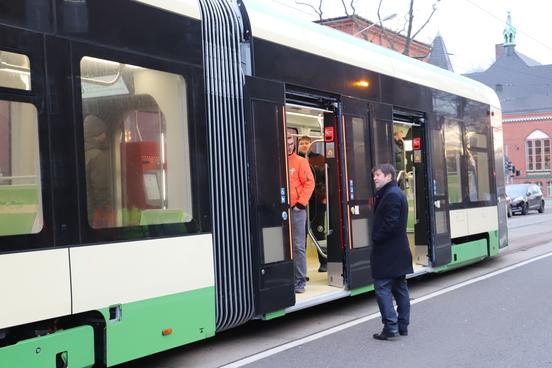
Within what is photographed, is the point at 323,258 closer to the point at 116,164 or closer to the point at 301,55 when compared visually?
the point at 301,55

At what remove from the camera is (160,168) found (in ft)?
16.8

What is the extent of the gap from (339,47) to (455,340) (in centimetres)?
355

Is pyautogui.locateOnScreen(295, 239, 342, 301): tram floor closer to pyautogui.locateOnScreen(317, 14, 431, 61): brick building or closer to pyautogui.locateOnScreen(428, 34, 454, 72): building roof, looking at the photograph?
pyautogui.locateOnScreen(317, 14, 431, 61): brick building

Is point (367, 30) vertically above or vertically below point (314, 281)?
above

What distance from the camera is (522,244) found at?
1520cm

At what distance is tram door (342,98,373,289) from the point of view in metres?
7.38

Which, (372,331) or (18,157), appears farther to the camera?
(372,331)

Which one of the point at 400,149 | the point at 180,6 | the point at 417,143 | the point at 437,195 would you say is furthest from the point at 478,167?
the point at 180,6

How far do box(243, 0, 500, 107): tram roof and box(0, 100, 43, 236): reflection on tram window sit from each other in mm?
2663

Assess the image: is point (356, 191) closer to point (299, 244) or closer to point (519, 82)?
point (299, 244)

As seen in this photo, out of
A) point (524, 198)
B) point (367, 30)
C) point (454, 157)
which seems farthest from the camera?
point (367, 30)

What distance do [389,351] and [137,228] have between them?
8.82 feet

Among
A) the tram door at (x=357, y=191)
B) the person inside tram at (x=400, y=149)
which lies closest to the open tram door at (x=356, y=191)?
the tram door at (x=357, y=191)

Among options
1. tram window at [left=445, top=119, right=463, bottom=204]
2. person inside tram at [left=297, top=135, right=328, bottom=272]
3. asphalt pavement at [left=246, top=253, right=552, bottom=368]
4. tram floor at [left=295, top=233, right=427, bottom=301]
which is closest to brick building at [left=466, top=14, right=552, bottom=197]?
tram window at [left=445, top=119, right=463, bottom=204]
